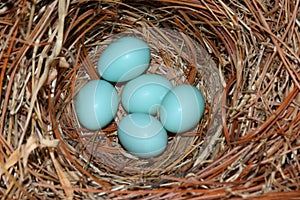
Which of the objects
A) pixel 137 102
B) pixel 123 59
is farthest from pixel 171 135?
pixel 123 59

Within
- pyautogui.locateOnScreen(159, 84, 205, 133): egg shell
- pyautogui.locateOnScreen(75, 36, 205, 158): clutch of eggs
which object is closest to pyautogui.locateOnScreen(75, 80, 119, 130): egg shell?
pyautogui.locateOnScreen(75, 36, 205, 158): clutch of eggs

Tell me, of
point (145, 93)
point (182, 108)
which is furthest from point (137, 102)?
point (182, 108)

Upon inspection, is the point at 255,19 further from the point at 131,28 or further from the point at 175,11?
the point at 131,28

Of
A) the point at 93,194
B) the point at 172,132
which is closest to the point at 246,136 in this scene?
the point at 172,132

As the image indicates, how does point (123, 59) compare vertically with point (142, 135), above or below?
above

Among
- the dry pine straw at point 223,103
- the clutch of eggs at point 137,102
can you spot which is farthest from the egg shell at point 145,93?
the dry pine straw at point 223,103

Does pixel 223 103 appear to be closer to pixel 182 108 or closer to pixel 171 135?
pixel 182 108

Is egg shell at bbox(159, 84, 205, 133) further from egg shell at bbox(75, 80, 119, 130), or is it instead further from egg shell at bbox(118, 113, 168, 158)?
egg shell at bbox(75, 80, 119, 130)

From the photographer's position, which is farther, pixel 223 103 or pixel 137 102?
pixel 137 102
